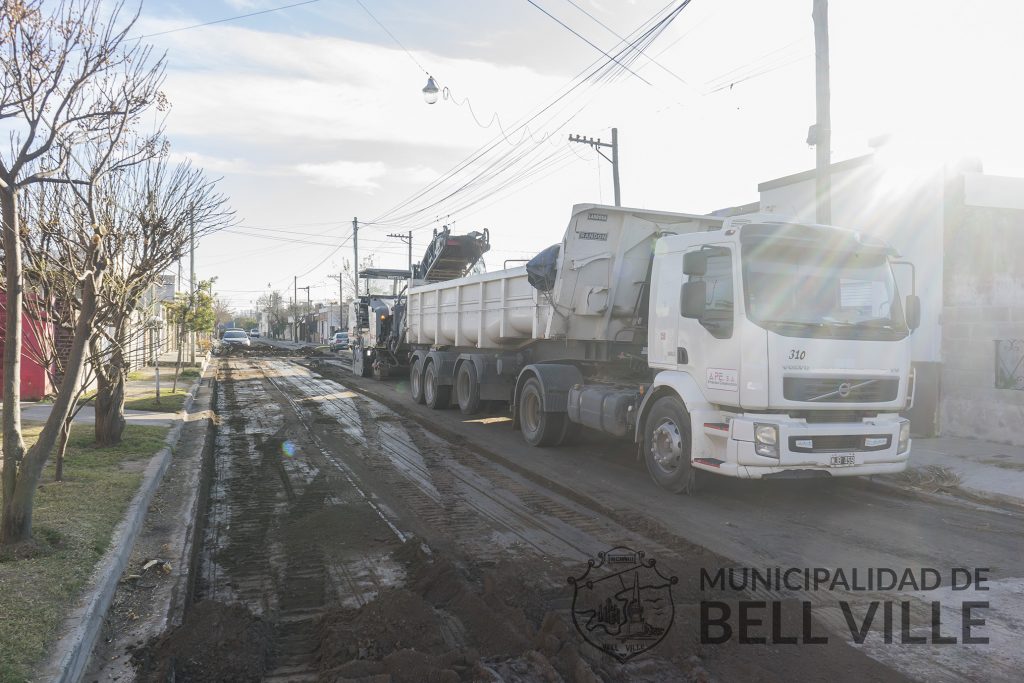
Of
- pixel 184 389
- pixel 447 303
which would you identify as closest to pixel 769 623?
pixel 447 303

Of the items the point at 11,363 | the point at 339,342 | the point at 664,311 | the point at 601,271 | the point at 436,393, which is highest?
the point at 601,271

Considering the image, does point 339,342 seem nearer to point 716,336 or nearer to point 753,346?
point 716,336

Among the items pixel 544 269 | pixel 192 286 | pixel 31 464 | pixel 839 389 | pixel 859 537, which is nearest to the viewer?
pixel 31 464

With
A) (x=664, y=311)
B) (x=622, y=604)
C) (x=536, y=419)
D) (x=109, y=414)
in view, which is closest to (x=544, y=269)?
(x=536, y=419)

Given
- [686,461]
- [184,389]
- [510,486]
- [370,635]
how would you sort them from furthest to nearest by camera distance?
[184,389] → [510,486] → [686,461] → [370,635]

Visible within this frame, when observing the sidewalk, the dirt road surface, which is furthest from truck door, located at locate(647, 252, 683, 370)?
the sidewalk

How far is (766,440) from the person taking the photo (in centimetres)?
679

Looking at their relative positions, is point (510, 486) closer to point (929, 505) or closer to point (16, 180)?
point (929, 505)

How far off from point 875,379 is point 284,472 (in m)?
6.89

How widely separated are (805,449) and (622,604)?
315 cm

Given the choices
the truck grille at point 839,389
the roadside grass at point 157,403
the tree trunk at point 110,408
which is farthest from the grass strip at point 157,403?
the truck grille at point 839,389

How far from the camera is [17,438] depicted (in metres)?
5.24

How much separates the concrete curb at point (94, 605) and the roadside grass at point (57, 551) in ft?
0.19

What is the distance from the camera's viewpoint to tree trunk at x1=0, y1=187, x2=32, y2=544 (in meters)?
4.94
